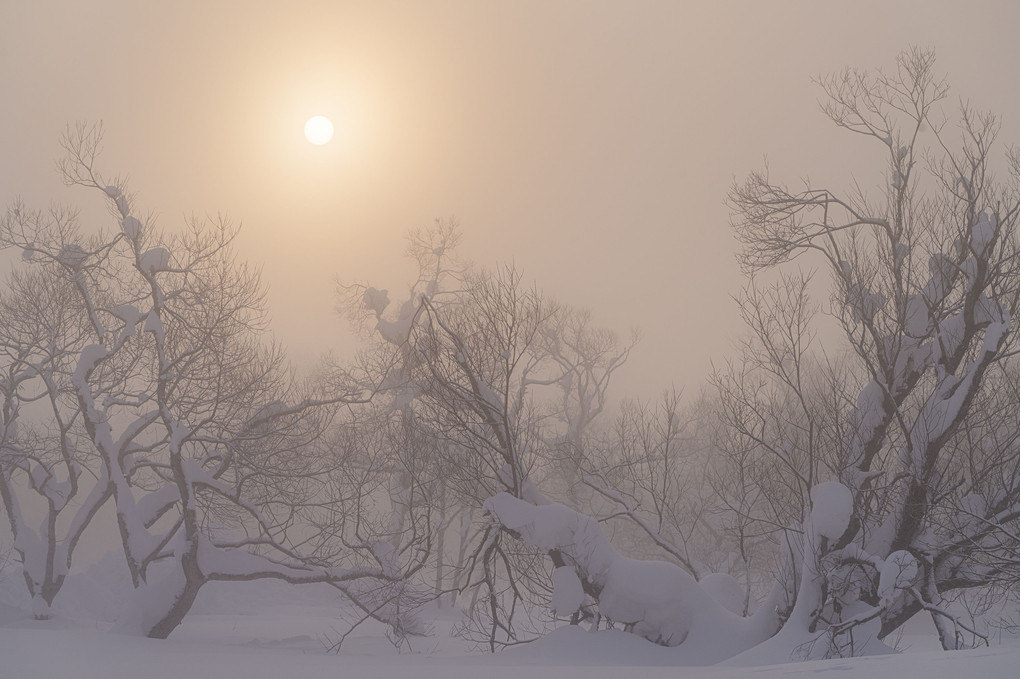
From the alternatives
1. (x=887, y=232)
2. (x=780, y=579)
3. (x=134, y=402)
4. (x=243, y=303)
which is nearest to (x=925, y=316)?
(x=887, y=232)

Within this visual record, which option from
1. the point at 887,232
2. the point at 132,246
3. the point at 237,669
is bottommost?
the point at 237,669

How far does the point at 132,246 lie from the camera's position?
395 inches

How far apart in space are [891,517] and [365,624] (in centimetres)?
1600

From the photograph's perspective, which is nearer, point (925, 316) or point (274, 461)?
point (925, 316)

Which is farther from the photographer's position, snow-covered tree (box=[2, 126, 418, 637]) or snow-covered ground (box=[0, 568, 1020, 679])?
snow-covered tree (box=[2, 126, 418, 637])

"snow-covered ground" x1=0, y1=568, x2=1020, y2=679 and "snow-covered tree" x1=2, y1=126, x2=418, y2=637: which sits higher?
"snow-covered tree" x1=2, y1=126, x2=418, y2=637

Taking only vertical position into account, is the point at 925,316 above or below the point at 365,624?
above

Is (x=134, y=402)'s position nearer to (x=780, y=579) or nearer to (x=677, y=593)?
(x=677, y=593)

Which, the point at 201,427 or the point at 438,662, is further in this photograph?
the point at 201,427

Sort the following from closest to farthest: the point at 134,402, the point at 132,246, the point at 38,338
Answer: the point at 132,246 → the point at 134,402 → the point at 38,338

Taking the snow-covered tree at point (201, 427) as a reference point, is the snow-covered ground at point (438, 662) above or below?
below

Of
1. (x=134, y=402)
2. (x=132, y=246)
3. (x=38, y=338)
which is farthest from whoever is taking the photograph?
(x=38, y=338)

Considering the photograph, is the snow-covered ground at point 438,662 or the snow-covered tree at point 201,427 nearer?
the snow-covered ground at point 438,662

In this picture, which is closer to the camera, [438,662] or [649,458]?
[438,662]
